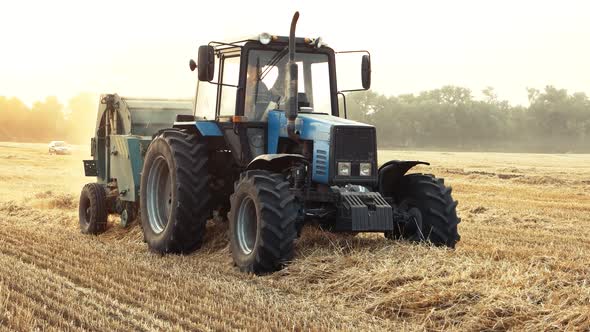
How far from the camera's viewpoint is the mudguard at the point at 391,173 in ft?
28.5

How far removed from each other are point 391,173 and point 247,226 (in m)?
1.74

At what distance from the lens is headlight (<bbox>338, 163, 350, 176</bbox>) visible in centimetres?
815

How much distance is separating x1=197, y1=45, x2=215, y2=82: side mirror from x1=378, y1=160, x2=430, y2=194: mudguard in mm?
2122

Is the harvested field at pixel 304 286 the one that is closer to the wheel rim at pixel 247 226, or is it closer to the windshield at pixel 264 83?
the wheel rim at pixel 247 226

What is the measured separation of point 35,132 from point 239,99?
57.7 metres

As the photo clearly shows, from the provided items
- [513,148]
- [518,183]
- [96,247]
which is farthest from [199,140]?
[513,148]

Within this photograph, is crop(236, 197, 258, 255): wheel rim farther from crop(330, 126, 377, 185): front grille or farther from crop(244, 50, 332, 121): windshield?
crop(244, 50, 332, 121): windshield

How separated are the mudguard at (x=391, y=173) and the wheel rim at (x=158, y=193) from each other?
105 inches

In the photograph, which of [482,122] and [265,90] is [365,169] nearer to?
[265,90]

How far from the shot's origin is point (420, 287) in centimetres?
650

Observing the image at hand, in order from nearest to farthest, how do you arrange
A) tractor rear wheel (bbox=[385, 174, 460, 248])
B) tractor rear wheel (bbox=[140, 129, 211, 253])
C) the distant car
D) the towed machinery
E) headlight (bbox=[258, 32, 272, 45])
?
the towed machinery → tractor rear wheel (bbox=[385, 174, 460, 248]) → headlight (bbox=[258, 32, 272, 45]) → tractor rear wheel (bbox=[140, 129, 211, 253]) → the distant car

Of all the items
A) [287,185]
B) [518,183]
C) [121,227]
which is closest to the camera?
[287,185]

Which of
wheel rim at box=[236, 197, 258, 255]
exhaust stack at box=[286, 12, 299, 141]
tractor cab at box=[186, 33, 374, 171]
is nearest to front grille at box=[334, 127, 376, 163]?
tractor cab at box=[186, 33, 374, 171]

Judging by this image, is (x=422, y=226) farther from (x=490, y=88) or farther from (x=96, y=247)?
(x=490, y=88)
